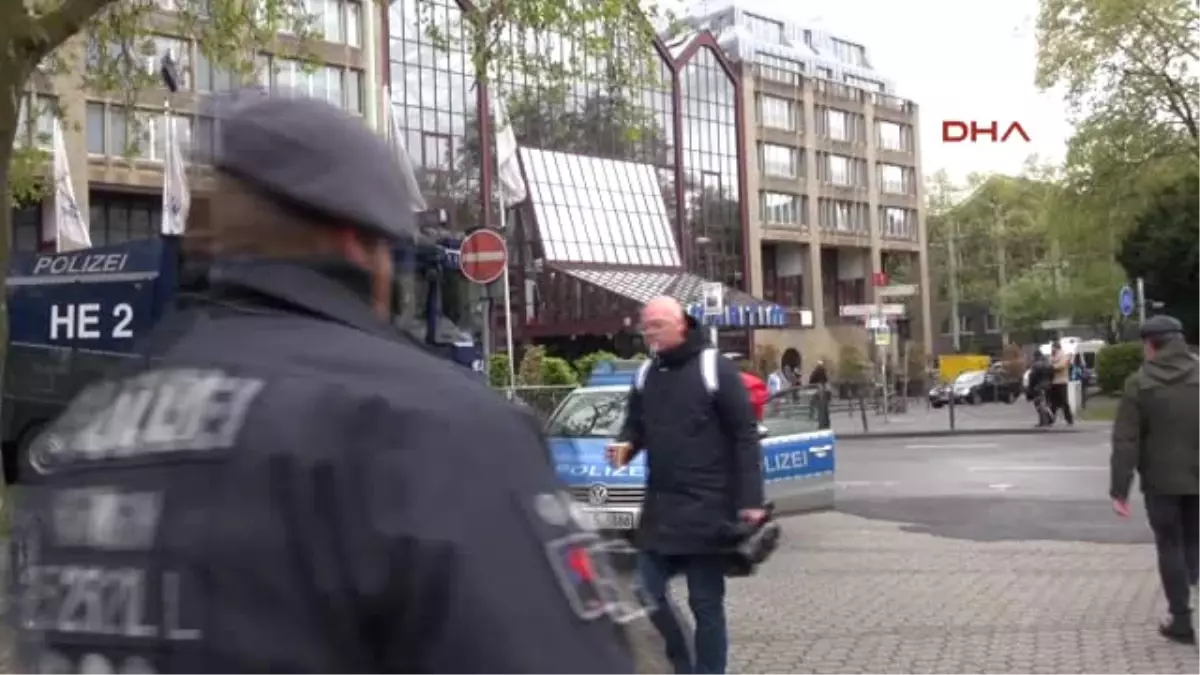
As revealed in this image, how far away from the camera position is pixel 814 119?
86250 millimetres

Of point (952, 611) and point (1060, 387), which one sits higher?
point (1060, 387)

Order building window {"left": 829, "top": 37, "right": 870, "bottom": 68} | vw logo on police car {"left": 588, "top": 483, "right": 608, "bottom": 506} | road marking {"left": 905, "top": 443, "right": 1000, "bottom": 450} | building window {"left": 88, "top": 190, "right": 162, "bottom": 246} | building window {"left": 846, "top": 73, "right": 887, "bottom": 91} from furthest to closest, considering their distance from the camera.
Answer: building window {"left": 829, "top": 37, "right": 870, "bottom": 68}, building window {"left": 846, "top": 73, "right": 887, "bottom": 91}, building window {"left": 88, "top": 190, "right": 162, "bottom": 246}, road marking {"left": 905, "top": 443, "right": 1000, "bottom": 450}, vw logo on police car {"left": 588, "top": 483, "right": 608, "bottom": 506}

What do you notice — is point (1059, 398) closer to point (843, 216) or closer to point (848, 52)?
point (843, 216)

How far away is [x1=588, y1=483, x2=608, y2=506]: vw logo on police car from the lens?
1203 cm

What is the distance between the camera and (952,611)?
9.38 metres

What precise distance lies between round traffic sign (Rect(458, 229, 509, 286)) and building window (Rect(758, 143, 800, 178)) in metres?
66.7

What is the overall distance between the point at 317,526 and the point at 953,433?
30922mm

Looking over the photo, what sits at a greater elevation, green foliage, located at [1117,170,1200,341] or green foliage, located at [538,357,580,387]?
green foliage, located at [1117,170,1200,341]

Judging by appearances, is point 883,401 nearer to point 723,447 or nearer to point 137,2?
point 137,2

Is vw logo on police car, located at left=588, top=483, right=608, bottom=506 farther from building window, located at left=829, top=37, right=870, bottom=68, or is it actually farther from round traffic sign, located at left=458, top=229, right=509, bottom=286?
building window, located at left=829, top=37, right=870, bottom=68

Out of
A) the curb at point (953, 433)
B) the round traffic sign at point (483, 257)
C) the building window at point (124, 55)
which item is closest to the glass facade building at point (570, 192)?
the curb at point (953, 433)

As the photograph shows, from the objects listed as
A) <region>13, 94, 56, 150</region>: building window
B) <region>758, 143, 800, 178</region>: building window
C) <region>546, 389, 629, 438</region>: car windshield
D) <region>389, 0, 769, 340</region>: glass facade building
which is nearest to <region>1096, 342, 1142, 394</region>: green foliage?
<region>389, 0, 769, 340</region>: glass facade building

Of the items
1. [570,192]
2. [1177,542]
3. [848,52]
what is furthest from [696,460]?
[848,52]

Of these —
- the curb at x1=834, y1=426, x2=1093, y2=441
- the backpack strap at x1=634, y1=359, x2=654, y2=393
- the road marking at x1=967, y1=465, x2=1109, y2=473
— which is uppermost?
the backpack strap at x1=634, y1=359, x2=654, y2=393
